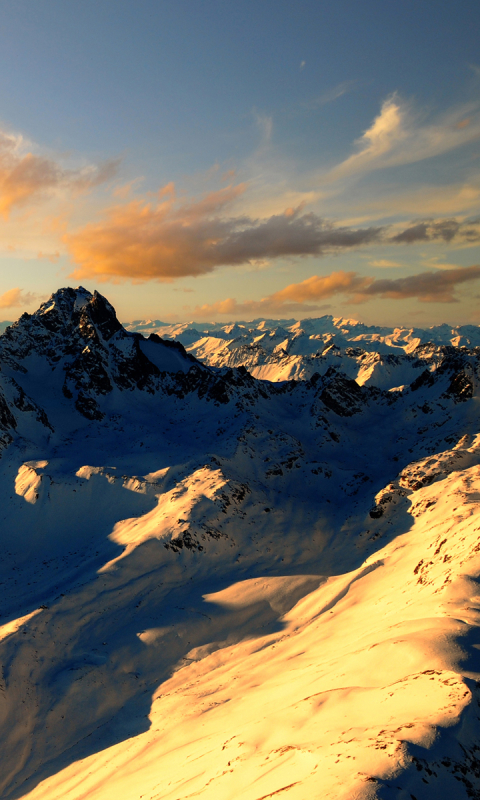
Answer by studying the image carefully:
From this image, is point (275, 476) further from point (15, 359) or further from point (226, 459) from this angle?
point (15, 359)

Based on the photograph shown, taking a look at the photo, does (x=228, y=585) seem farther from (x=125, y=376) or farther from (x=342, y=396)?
(x=342, y=396)

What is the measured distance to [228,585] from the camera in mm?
67875

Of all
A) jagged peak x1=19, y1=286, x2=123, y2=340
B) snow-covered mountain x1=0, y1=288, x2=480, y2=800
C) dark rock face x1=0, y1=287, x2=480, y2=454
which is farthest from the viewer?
jagged peak x1=19, y1=286, x2=123, y2=340

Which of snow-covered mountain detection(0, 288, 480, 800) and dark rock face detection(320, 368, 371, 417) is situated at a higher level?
dark rock face detection(320, 368, 371, 417)

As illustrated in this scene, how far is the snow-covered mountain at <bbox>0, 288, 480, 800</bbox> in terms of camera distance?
2553 cm

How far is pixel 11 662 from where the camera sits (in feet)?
167

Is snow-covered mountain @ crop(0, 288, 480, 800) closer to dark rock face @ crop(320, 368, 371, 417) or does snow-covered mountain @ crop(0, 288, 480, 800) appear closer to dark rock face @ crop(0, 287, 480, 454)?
dark rock face @ crop(0, 287, 480, 454)

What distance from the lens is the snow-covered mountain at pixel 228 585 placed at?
2553 centimetres

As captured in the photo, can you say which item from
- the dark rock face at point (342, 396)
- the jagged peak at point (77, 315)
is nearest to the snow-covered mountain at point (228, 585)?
the dark rock face at point (342, 396)

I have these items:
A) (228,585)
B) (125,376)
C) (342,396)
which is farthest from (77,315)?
(228,585)

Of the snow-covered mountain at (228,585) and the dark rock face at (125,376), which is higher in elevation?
the dark rock face at (125,376)

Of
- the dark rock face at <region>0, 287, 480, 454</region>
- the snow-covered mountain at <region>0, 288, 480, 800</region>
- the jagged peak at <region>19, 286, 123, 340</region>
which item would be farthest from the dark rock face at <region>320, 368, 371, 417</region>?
the jagged peak at <region>19, 286, 123, 340</region>

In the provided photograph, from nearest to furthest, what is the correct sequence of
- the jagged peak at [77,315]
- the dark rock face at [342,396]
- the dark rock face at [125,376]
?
the dark rock face at [125,376], the dark rock face at [342,396], the jagged peak at [77,315]

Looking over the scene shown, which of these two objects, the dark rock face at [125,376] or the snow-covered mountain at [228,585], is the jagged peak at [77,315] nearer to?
the dark rock face at [125,376]
